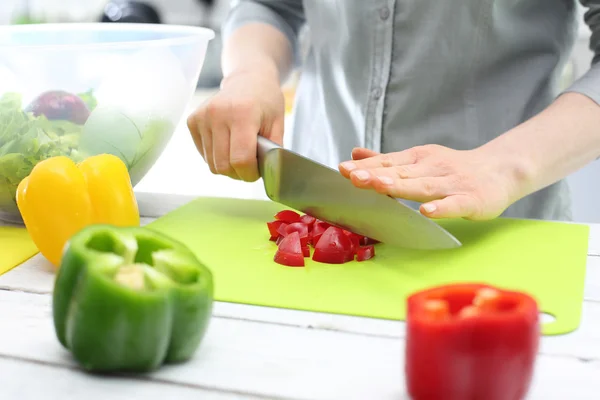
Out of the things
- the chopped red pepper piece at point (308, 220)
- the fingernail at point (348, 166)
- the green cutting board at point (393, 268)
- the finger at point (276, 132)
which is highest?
the fingernail at point (348, 166)

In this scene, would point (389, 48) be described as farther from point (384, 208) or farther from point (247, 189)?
point (247, 189)

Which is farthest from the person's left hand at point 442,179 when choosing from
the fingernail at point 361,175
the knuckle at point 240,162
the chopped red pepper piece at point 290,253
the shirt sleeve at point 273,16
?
the shirt sleeve at point 273,16

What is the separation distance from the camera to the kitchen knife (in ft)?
3.28

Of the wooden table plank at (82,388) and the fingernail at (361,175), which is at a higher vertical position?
the fingernail at (361,175)

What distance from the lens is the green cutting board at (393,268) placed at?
893mm

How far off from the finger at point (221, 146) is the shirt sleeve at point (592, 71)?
1.78 feet

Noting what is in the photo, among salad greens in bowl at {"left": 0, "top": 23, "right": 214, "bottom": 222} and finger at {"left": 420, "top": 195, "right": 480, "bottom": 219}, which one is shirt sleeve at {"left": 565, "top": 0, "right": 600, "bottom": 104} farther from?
salad greens in bowl at {"left": 0, "top": 23, "right": 214, "bottom": 222}

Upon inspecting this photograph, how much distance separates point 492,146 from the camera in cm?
111

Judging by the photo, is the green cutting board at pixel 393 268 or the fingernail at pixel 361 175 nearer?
the green cutting board at pixel 393 268

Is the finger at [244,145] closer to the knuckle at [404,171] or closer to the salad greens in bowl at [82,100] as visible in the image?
the salad greens in bowl at [82,100]

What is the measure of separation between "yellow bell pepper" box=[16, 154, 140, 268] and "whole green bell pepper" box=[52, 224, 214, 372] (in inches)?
12.0

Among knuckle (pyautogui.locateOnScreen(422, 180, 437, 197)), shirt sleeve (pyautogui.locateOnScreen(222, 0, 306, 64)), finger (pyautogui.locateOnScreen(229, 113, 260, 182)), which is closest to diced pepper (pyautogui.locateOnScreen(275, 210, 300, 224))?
finger (pyautogui.locateOnScreen(229, 113, 260, 182))

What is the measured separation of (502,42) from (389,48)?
0.20 meters

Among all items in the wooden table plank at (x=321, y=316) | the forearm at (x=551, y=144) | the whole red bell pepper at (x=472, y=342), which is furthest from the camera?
the forearm at (x=551, y=144)
